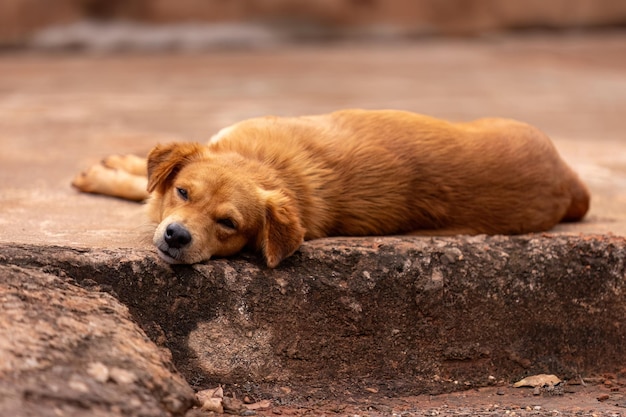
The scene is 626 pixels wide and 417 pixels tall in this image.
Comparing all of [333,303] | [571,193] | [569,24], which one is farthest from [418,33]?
[333,303]

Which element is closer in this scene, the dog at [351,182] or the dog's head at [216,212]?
the dog's head at [216,212]

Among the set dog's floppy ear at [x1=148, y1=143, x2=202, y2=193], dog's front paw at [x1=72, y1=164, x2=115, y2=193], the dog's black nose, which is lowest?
dog's front paw at [x1=72, y1=164, x2=115, y2=193]

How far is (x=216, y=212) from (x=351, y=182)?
2.60 feet

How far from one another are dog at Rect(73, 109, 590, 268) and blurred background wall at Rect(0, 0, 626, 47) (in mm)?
7688

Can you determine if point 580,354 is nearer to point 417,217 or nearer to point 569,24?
point 417,217

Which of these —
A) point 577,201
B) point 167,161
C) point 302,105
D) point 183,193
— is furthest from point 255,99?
point 183,193

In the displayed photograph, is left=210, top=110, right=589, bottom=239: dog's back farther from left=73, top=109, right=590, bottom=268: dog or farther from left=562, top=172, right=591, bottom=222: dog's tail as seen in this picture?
left=562, top=172, right=591, bottom=222: dog's tail

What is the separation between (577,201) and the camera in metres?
5.02

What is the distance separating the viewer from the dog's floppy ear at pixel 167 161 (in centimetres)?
423

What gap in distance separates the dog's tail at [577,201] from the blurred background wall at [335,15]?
8.24 metres

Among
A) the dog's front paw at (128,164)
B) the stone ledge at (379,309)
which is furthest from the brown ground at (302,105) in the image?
the dog's front paw at (128,164)

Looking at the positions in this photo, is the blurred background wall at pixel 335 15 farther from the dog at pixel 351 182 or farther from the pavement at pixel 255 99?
the dog at pixel 351 182

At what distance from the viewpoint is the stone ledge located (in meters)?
3.94

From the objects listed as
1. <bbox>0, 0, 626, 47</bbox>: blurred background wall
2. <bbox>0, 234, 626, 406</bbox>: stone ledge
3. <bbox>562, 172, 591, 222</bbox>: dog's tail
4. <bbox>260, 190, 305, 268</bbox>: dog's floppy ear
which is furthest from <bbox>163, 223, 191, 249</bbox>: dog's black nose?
<bbox>0, 0, 626, 47</bbox>: blurred background wall
